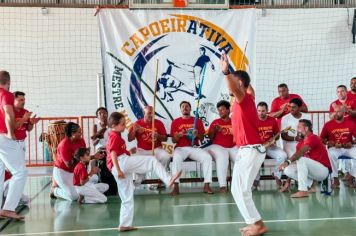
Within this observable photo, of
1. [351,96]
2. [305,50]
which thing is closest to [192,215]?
[351,96]

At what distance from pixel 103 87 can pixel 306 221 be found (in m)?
5.54

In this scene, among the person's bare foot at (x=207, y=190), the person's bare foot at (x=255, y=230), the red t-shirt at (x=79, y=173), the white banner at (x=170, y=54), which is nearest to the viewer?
the person's bare foot at (x=255, y=230)

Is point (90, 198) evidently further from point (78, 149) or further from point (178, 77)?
point (178, 77)

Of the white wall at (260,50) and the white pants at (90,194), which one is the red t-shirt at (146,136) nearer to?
the white pants at (90,194)

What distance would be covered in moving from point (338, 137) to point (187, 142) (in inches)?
107

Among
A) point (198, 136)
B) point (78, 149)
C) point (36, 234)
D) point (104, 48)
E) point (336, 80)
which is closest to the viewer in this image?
point (36, 234)

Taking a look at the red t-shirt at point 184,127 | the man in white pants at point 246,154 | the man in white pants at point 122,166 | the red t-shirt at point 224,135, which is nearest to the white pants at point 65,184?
the red t-shirt at point 184,127

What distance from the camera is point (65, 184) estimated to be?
30.1ft

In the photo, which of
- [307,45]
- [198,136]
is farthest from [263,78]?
[198,136]

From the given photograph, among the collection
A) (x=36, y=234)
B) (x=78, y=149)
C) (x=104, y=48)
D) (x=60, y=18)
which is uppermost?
(x=60, y=18)

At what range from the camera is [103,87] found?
440 inches

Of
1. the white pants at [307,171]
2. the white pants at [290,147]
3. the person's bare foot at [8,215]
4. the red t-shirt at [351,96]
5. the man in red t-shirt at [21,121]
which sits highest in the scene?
the red t-shirt at [351,96]

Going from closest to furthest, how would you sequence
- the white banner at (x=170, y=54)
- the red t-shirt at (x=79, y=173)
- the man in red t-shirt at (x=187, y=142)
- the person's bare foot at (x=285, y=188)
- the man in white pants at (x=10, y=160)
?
the man in white pants at (x=10, y=160) < the red t-shirt at (x=79, y=173) < the person's bare foot at (x=285, y=188) < the man in red t-shirt at (x=187, y=142) < the white banner at (x=170, y=54)

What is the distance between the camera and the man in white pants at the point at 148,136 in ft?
33.2
